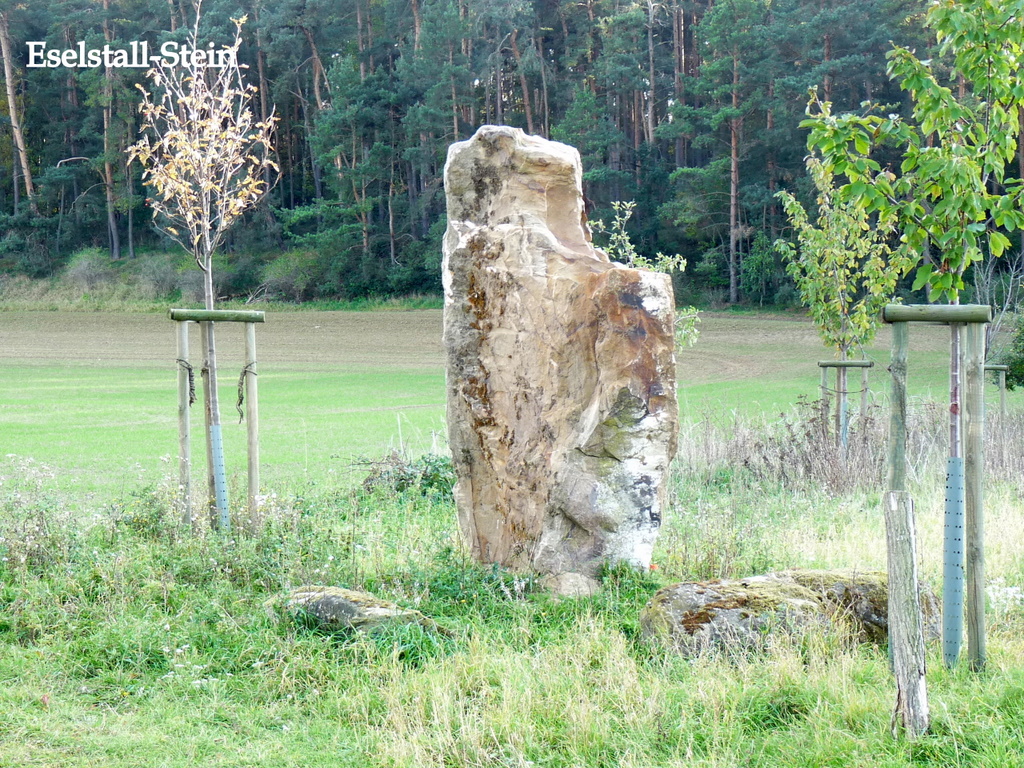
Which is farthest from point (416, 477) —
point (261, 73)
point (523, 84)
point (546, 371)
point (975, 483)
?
point (261, 73)

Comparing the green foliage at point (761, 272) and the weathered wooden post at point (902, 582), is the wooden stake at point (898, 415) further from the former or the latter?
the green foliage at point (761, 272)

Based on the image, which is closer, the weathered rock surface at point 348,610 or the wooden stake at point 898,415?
the wooden stake at point 898,415

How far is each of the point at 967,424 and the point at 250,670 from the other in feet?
11.9

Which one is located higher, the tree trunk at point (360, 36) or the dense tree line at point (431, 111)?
the tree trunk at point (360, 36)

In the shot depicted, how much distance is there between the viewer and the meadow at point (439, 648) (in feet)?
13.6

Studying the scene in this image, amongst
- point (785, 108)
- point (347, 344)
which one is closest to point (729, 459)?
point (347, 344)

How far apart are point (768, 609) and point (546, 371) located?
239cm

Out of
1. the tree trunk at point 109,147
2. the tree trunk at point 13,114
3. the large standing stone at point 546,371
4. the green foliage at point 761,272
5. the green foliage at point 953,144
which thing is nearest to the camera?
the large standing stone at point 546,371

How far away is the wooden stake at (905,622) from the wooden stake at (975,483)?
674 millimetres

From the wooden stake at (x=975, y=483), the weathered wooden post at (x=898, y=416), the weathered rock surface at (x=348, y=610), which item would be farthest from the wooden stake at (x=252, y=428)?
the wooden stake at (x=975, y=483)

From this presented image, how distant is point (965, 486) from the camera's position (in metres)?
4.82

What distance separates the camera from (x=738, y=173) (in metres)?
43.4

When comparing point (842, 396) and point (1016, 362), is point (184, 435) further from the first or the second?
point (1016, 362)

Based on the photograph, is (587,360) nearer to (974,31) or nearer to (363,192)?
(974,31)
